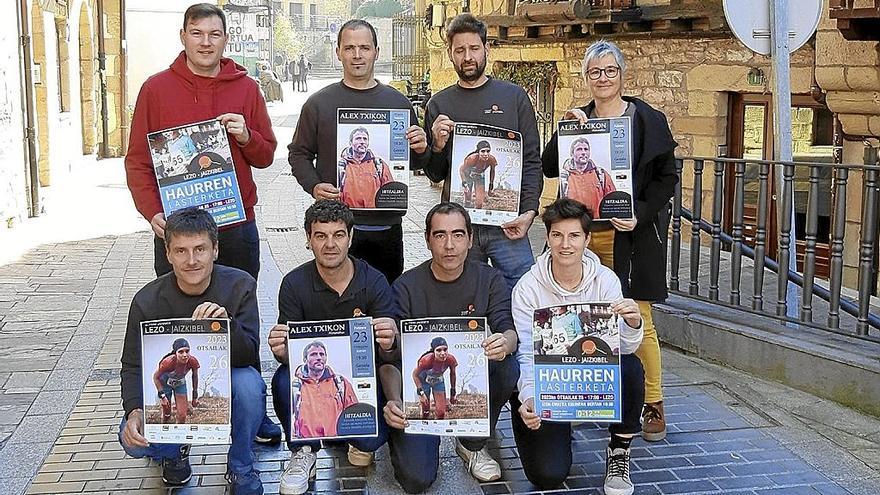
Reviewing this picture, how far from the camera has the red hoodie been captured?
15.0ft

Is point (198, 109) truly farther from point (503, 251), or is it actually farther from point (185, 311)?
point (503, 251)

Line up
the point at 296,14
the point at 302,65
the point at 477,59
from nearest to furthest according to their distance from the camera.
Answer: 1. the point at 477,59
2. the point at 302,65
3. the point at 296,14

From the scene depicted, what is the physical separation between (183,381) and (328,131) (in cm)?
141

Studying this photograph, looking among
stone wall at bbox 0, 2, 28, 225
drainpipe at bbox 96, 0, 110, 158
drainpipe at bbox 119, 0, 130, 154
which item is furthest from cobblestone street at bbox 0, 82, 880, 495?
drainpipe at bbox 119, 0, 130, 154

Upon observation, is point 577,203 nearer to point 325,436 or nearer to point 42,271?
point 325,436

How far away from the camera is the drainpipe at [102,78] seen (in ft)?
65.1

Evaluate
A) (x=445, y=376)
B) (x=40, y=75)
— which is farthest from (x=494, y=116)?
(x=40, y=75)

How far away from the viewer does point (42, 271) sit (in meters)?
9.24

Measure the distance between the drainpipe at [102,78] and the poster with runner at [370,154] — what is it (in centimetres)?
1676

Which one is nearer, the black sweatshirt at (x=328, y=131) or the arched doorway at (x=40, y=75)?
the black sweatshirt at (x=328, y=131)

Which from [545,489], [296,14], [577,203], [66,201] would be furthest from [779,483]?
[296,14]

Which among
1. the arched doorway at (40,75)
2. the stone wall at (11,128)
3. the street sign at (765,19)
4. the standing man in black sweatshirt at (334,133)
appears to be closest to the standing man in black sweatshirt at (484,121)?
the standing man in black sweatshirt at (334,133)

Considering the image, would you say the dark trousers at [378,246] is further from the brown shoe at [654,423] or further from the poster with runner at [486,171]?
the brown shoe at [654,423]

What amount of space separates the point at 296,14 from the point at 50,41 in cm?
7769
